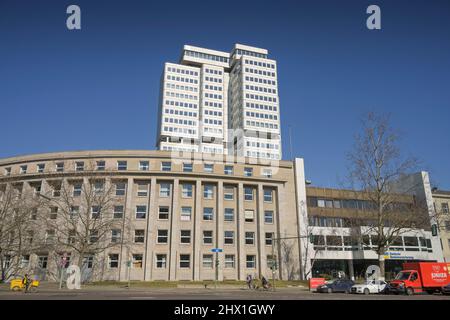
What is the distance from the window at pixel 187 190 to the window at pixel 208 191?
2.05m

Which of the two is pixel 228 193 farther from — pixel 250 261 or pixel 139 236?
pixel 139 236

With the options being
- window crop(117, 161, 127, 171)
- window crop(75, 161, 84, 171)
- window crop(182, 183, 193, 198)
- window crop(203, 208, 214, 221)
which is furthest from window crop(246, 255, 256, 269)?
window crop(75, 161, 84, 171)

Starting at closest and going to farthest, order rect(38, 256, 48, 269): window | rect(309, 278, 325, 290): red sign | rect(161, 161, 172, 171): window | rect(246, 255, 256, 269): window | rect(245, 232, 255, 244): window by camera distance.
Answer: rect(309, 278, 325, 290): red sign, rect(38, 256, 48, 269): window, rect(246, 255, 256, 269): window, rect(245, 232, 255, 244): window, rect(161, 161, 172, 171): window

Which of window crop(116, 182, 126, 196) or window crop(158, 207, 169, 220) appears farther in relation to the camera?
window crop(116, 182, 126, 196)

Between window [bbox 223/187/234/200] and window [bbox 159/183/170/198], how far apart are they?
829cm

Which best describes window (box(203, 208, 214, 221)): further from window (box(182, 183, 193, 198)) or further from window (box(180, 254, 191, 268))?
window (box(180, 254, 191, 268))

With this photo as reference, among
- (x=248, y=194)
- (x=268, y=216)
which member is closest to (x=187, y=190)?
(x=248, y=194)

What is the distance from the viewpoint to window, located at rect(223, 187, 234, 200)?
1994 inches

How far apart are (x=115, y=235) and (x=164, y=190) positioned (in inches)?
348

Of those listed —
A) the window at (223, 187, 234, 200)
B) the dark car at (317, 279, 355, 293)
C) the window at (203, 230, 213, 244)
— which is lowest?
the dark car at (317, 279, 355, 293)

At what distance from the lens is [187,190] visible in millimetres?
49438
